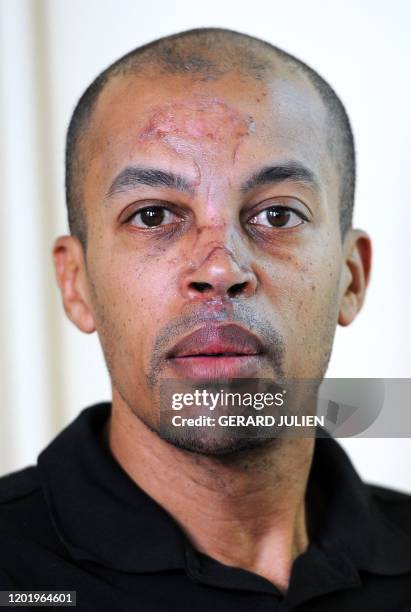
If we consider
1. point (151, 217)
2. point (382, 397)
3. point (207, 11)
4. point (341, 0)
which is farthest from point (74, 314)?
point (341, 0)

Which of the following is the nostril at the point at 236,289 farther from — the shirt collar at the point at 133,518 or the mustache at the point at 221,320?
the shirt collar at the point at 133,518

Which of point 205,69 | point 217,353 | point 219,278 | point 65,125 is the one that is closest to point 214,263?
point 219,278

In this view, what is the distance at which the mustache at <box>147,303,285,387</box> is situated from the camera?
1.44m

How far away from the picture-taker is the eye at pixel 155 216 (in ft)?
5.05

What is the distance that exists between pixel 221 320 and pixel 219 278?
6 cm

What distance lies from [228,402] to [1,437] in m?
1.09

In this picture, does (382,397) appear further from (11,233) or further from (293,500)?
(11,233)

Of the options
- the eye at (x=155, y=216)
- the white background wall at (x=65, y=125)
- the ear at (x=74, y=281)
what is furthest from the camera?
the white background wall at (x=65, y=125)

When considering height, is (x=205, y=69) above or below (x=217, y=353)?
above

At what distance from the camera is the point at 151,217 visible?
1.55 meters

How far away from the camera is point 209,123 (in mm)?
1520

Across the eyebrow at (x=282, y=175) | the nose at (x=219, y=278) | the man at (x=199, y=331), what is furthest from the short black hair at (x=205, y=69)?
the nose at (x=219, y=278)

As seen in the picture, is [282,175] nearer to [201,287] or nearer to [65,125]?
[201,287]

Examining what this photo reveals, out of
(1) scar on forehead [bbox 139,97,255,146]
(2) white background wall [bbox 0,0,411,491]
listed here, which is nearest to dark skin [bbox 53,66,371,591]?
(1) scar on forehead [bbox 139,97,255,146]
